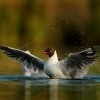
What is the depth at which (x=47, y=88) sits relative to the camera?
1359 centimetres

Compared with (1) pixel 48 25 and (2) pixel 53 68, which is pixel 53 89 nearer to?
(2) pixel 53 68

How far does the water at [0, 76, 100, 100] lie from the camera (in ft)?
40.5

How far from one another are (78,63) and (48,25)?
9.67m

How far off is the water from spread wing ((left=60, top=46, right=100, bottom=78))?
24 cm

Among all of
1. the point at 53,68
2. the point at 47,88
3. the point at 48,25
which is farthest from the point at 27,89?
the point at 48,25

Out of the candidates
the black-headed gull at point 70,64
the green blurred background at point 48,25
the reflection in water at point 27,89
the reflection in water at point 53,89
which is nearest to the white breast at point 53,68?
the black-headed gull at point 70,64

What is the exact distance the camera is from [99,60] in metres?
17.6

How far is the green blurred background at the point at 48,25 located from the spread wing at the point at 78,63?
7310 mm

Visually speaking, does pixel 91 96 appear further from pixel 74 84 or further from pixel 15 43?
pixel 15 43

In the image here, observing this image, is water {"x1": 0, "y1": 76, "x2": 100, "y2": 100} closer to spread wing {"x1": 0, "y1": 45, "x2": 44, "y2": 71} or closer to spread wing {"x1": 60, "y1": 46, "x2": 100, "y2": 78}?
spread wing {"x1": 60, "y1": 46, "x2": 100, "y2": 78}

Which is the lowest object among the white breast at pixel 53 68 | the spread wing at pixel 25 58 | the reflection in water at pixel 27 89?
the reflection in water at pixel 27 89

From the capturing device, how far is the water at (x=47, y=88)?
12.4 metres

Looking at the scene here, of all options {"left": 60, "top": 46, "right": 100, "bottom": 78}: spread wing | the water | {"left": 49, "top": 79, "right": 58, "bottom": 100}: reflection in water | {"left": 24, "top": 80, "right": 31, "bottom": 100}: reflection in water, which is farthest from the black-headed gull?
{"left": 24, "top": 80, "right": 31, "bottom": 100}: reflection in water

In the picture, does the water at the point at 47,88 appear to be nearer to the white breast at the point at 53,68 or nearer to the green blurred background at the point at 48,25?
the white breast at the point at 53,68
